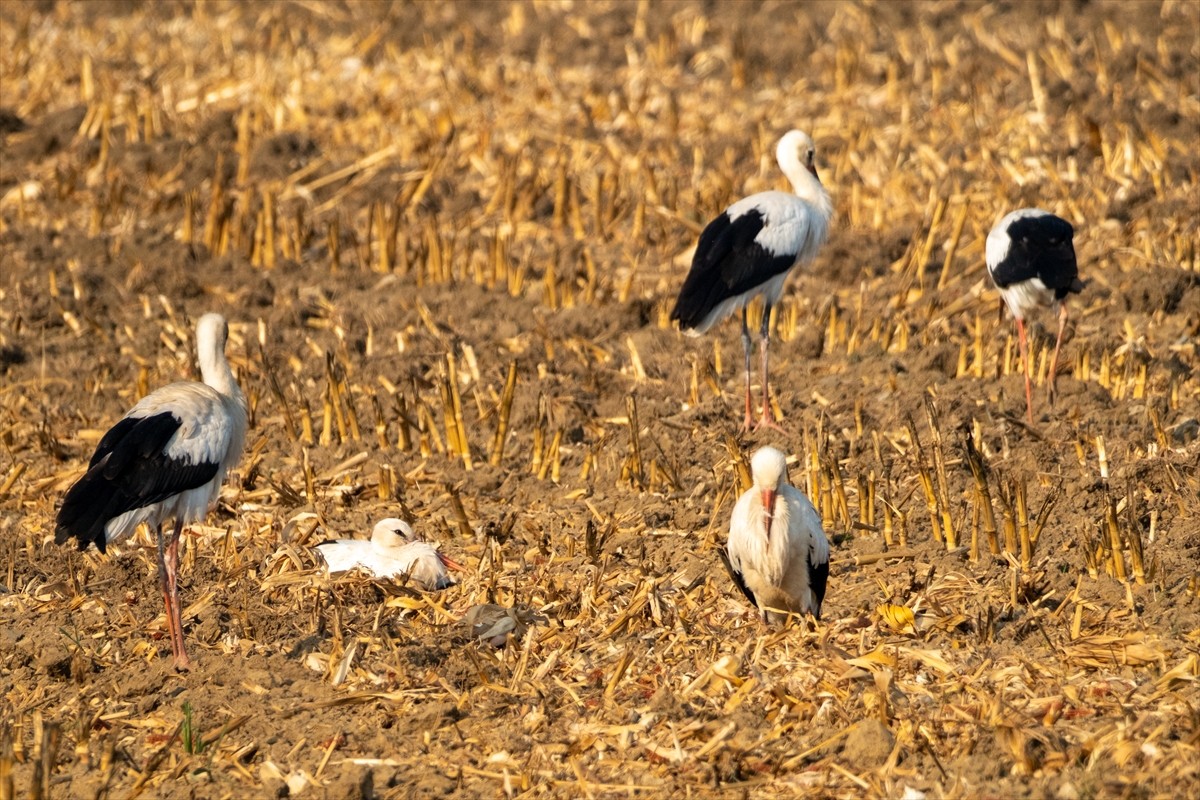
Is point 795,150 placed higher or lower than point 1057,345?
higher

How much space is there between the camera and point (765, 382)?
31.9 feet

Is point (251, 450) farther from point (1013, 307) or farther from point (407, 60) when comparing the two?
point (407, 60)

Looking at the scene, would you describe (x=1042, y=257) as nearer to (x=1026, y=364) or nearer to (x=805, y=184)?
(x=1026, y=364)

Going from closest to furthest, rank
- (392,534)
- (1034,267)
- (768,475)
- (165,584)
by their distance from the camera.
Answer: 1. (768,475)
2. (165,584)
3. (392,534)
4. (1034,267)

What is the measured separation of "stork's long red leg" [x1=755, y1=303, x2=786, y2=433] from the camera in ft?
31.2

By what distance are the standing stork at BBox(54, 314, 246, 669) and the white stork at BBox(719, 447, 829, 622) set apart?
2.43 metres

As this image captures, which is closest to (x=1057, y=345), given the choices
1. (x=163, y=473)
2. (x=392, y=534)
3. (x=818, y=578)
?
(x=818, y=578)

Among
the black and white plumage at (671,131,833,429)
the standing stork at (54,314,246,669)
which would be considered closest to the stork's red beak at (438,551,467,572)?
the standing stork at (54,314,246,669)

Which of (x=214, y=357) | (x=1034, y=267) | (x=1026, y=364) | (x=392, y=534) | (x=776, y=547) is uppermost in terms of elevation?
(x=1034, y=267)

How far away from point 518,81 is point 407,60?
139 cm

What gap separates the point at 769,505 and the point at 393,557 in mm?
1860

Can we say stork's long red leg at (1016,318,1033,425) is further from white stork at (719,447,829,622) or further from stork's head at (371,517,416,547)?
stork's head at (371,517,416,547)

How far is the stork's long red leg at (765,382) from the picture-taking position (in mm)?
9523

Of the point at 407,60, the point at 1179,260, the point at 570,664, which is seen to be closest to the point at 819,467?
the point at 570,664
